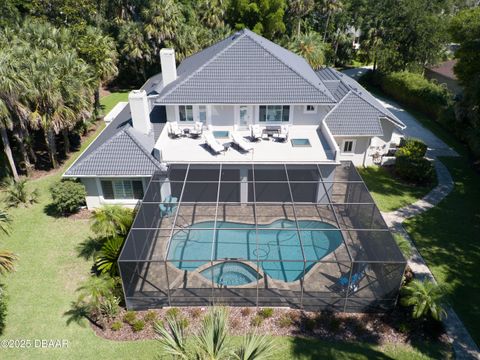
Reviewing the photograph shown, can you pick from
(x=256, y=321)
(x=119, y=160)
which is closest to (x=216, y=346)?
(x=256, y=321)

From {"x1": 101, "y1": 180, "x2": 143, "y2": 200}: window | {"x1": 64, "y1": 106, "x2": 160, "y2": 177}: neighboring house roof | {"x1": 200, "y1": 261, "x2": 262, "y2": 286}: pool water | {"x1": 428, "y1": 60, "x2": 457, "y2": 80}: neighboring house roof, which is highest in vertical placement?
{"x1": 428, "y1": 60, "x2": 457, "y2": 80}: neighboring house roof

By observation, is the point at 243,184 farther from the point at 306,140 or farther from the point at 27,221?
the point at 27,221

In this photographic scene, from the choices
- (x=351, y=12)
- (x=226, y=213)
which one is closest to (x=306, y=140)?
(x=226, y=213)

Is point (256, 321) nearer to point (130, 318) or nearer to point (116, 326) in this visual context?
point (130, 318)

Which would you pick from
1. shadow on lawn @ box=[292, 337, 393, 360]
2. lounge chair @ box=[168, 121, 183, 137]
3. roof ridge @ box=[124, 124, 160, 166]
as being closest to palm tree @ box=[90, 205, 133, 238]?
roof ridge @ box=[124, 124, 160, 166]

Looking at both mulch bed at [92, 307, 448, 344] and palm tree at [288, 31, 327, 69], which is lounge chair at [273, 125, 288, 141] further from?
palm tree at [288, 31, 327, 69]

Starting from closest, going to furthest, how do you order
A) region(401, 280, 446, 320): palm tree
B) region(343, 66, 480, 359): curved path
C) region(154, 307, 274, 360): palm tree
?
region(154, 307, 274, 360): palm tree
region(401, 280, 446, 320): palm tree
region(343, 66, 480, 359): curved path

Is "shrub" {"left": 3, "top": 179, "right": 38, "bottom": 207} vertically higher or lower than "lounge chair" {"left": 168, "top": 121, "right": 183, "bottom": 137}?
lower
